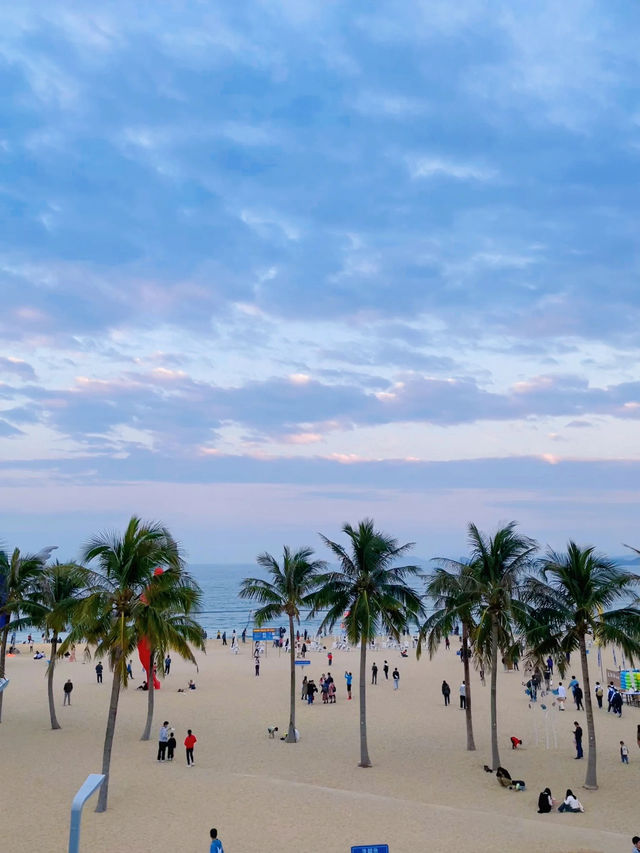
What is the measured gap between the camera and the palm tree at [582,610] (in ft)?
67.4

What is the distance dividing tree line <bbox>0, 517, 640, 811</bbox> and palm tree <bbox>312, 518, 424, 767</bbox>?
4 cm

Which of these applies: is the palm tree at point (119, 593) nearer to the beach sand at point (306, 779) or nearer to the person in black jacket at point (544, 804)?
the beach sand at point (306, 779)

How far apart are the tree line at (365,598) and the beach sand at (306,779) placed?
147cm

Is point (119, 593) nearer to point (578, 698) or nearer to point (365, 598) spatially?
point (365, 598)

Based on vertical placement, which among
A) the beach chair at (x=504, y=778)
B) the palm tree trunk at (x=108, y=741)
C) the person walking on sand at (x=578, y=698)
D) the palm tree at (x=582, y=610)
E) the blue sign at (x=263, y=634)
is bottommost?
the blue sign at (x=263, y=634)

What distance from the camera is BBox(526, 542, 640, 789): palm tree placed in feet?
67.4

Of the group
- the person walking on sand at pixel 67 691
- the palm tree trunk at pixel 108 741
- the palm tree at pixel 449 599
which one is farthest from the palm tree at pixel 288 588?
the person walking on sand at pixel 67 691

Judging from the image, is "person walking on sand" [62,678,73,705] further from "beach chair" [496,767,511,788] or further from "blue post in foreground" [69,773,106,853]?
"blue post in foreground" [69,773,106,853]

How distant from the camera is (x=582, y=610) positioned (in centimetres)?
2084

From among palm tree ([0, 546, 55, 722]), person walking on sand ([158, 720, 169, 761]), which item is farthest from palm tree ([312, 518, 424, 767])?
palm tree ([0, 546, 55, 722])

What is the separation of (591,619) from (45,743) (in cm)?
1985

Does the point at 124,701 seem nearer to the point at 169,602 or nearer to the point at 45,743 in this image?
the point at 45,743

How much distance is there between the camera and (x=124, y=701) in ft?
116

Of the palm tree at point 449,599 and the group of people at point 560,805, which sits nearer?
the group of people at point 560,805
